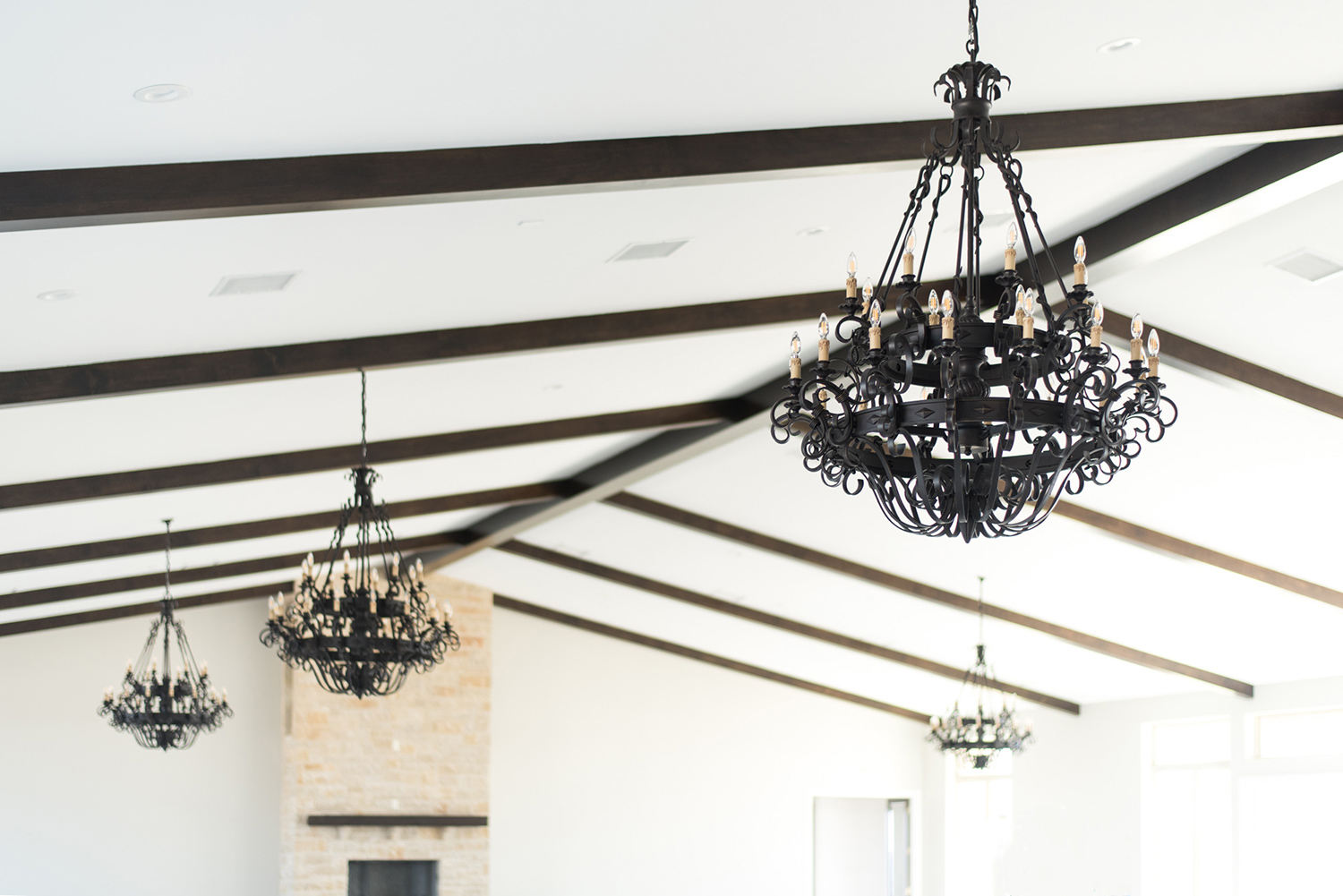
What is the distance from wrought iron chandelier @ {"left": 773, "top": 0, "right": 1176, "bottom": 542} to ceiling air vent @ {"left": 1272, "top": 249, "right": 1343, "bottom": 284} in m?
3.21

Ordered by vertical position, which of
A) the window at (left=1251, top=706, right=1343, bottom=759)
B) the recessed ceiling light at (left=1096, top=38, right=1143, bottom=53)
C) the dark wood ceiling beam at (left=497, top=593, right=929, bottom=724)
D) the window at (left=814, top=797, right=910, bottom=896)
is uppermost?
the recessed ceiling light at (left=1096, top=38, right=1143, bottom=53)

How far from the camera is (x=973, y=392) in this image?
255 centimetres

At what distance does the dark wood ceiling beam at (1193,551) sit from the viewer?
875 centimetres

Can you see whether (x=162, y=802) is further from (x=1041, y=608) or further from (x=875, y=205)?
(x=875, y=205)

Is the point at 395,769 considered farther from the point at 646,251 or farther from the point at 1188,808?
the point at 646,251

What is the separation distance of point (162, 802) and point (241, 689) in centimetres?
127

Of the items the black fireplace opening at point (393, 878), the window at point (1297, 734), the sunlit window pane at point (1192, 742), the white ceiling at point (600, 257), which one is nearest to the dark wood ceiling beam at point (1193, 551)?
the white ceiling at point (600, 257)

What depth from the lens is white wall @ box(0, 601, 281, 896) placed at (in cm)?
1198

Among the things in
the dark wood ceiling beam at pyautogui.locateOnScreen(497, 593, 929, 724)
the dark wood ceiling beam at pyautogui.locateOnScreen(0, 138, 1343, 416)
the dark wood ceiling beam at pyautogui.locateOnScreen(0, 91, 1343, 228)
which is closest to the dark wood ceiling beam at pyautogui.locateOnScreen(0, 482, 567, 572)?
the dark wood ceiling beam at pyautogui.locateOnScreen(0, 138, 1343, 416)

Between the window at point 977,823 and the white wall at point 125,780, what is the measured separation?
7.84 m

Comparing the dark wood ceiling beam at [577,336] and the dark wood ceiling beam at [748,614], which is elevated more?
the dark wood ceiling beam at [577,336]

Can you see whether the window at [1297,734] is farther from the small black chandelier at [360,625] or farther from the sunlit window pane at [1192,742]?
the small black chandelier at [360,625]

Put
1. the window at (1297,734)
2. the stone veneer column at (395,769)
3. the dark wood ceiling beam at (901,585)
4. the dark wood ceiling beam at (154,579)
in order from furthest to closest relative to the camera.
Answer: the stone veneer column at (395,769) → the window at (1297,734) → the dark wood ceiling beam at (154,579) → the dark wood ceiling beam at (901,585)

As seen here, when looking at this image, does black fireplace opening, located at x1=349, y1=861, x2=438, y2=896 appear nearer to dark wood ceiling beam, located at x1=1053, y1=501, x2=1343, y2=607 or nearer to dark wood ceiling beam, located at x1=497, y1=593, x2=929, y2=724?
dark wood ceiling beam, located at x1=497, y1=593, x2=929, y2=724
